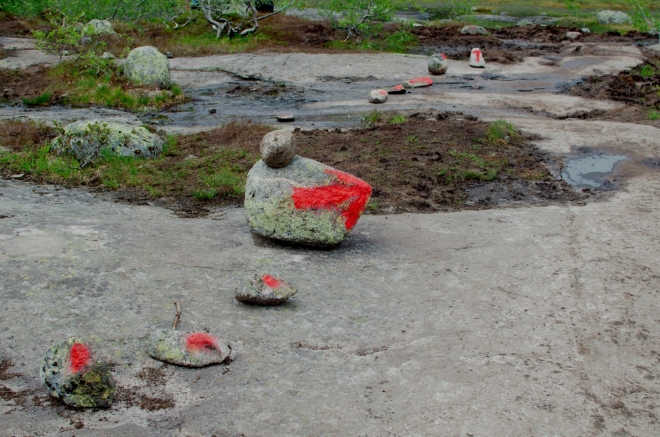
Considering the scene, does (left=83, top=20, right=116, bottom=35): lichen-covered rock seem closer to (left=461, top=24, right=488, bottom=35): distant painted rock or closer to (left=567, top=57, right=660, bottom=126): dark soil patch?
(left=461, top=24, right=488, bottom=35): distant painted rock

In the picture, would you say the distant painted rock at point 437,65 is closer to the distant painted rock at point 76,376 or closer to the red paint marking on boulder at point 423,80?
the red paint marking on boulder at point 423,80

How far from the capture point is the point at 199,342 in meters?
4.61

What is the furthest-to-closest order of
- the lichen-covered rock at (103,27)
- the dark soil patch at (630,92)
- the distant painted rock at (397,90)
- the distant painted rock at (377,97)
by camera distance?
the lichen-covered rock at (103,27) → the distant painted rock at (397,90) → the distant painted rock at (377,97) → the dark soil patch at (630,92)

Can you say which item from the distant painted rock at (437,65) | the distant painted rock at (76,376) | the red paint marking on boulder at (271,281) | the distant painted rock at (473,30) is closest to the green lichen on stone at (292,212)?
the red paint marking on boulder at (271,281)

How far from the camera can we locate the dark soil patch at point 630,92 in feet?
43.4

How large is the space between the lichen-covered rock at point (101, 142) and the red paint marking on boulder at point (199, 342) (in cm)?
589

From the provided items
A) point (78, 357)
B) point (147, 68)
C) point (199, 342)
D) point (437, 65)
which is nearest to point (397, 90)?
point (437, 65)

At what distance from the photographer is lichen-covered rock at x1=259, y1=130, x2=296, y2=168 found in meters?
6.40

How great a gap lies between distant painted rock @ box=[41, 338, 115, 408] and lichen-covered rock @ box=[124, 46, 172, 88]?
40.7 feet

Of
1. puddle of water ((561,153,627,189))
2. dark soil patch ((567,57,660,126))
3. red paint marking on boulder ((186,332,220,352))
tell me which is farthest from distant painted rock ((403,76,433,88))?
red paint marking on boulder ((186,332,220,352))

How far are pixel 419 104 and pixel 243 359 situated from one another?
424 inches

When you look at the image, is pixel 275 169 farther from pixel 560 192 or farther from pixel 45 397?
pixel 560 192

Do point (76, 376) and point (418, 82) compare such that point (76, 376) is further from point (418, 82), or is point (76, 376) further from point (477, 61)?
point (477, 61)

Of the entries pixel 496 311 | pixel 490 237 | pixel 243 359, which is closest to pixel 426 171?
pixel 490 237
